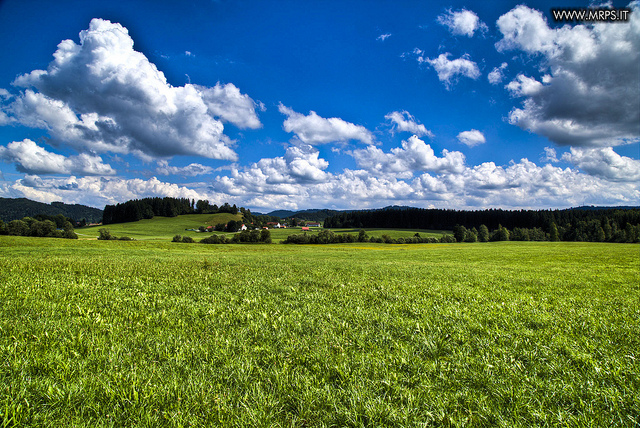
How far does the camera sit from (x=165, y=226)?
5522 inches

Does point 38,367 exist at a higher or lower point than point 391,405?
higher

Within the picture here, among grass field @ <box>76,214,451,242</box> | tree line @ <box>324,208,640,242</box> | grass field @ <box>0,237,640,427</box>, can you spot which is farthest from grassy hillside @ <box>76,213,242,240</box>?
grass field @ <box>0,237,640,427</box>

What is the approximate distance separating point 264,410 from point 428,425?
1860 mm

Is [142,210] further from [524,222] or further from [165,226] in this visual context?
[524,222]

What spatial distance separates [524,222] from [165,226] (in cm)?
17662

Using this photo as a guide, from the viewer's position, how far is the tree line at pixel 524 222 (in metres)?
107

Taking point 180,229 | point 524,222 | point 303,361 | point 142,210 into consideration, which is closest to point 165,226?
point 180,229

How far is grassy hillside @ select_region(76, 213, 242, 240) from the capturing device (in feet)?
385

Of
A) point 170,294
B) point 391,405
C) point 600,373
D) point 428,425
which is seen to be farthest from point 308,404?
point 170,294

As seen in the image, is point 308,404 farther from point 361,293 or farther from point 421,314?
point 361,293

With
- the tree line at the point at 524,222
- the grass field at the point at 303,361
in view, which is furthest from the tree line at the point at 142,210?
the grass field at the point at 303,361

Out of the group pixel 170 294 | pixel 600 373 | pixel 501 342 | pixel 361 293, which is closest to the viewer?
pixel 600 373

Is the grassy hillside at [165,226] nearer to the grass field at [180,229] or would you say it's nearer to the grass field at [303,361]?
Result: the grass field at [180,229]

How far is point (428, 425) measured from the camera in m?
3.15
